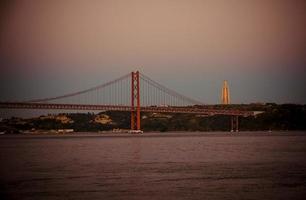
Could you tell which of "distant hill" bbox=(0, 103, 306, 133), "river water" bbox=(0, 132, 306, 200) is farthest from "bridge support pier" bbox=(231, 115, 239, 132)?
"river water" bbox=(0, 132, 306, 200)

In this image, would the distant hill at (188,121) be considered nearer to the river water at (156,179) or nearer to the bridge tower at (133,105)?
the bridge tower at (133,105)

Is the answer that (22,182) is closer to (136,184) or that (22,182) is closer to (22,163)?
(136,184)

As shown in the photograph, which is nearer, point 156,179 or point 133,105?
point 156,179

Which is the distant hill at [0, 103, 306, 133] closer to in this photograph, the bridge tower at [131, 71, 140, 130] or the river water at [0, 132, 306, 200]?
the bridge tower at [131, 71, 140, 130]

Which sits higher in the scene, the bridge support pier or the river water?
the bridge support pier

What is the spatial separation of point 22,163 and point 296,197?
43.8 ft

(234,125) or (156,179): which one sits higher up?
(234,125)

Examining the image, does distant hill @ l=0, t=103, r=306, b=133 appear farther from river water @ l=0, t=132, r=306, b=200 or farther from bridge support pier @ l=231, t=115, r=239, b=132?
river water @ l=0, t=132, r=306, b=200

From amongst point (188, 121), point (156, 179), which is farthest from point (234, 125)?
point (156, 179)

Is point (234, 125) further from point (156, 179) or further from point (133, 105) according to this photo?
point (156, 179)

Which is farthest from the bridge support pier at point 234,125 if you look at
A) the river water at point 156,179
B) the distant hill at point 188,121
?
the river water at point 156,179

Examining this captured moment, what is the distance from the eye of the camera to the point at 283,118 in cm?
8325

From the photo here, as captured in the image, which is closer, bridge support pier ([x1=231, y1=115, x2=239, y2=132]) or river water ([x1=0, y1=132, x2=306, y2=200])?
river water ([x1=0, y1=132, x2=306, y2=200])

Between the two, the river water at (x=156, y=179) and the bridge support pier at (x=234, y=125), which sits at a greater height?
the bridge support pier at (x=234, y=125)
